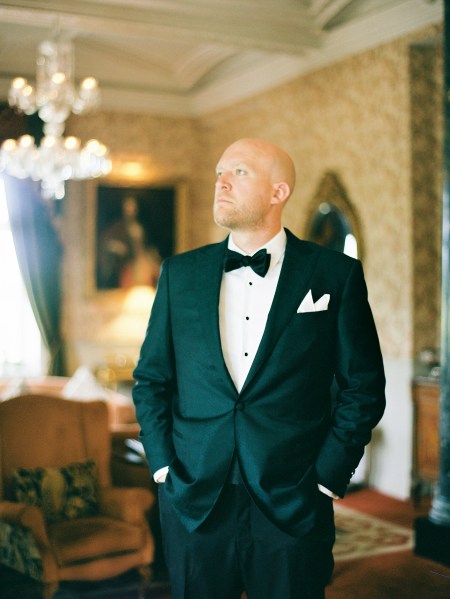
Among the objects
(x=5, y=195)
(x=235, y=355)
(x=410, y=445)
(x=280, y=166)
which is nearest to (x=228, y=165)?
(x=280, y=166)

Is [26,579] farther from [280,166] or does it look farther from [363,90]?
[363,90]

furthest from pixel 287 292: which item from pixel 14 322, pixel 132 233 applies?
pixel 132 233

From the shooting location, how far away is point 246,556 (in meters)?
2.14

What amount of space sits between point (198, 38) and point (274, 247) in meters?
4.70

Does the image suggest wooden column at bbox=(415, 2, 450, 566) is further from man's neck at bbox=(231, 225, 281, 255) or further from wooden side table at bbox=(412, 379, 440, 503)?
man's neck at bbox=(231, 225, 281, 255)

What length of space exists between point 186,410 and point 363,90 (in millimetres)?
5100

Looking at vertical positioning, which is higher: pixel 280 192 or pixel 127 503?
pixel 280 192

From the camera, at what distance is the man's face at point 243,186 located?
7.29ft

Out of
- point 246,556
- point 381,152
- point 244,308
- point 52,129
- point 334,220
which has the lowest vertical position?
point 246,556

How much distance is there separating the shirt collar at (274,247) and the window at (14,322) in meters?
6.67

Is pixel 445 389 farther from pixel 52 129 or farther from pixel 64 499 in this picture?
pixel 52 129

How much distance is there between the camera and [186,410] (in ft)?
7.43

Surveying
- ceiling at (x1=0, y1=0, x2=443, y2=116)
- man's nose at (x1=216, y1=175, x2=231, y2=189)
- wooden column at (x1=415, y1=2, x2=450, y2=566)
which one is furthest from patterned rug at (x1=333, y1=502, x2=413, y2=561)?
ceiling at (x1=0, y1=0, x2=443, y2=116)

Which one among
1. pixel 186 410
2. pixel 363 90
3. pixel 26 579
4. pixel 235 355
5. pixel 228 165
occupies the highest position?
pixel 363 90
